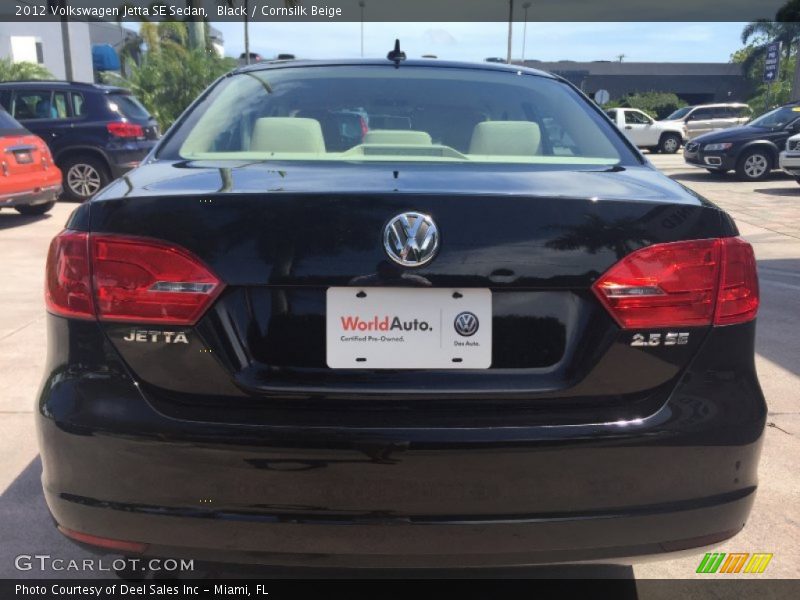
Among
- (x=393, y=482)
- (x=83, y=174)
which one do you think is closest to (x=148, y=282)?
(x=393, y=482)

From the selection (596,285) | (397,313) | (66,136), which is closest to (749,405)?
(596,285)

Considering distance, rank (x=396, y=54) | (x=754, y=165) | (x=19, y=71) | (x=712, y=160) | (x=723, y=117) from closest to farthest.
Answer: (x=396, y=54), (x=754, y=165), (x=712, y=160), (x=723, y=117), (x=19, y=71)

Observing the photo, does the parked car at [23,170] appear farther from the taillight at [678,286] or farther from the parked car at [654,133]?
the parked car at [654,133]

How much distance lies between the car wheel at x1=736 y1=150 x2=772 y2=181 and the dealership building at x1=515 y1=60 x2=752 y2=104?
43327 mm

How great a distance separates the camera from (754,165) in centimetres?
1590

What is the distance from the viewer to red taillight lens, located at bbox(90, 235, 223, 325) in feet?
5.63

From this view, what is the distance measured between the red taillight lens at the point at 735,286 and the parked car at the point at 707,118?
2666 cm

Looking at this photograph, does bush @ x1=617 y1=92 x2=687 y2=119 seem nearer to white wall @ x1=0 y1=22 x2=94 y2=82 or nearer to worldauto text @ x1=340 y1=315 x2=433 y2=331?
white wall @ x1=0 y1=22 x2=94 y2=82

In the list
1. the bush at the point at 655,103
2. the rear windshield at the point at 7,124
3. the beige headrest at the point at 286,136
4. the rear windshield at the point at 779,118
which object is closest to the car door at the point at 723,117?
the rear windshield at the point at 779,118

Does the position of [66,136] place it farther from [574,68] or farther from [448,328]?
[574,68]

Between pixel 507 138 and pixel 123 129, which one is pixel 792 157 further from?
pixel 507 138

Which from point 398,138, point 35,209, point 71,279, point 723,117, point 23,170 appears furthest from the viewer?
point 723,117

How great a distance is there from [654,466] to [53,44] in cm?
5128

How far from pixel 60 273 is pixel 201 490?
61cm
